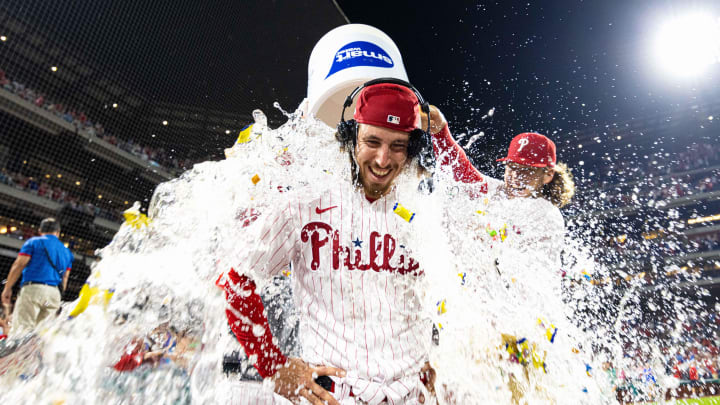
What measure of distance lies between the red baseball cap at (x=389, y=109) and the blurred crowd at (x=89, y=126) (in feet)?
35.4

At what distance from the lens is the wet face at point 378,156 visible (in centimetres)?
122

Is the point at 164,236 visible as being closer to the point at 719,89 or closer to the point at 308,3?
the point at 308,3

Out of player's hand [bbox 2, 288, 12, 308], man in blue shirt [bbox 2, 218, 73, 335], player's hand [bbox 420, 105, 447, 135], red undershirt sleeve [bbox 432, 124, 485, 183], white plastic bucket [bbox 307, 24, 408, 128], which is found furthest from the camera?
player's hand [bbox 2, 288, 12, 308]

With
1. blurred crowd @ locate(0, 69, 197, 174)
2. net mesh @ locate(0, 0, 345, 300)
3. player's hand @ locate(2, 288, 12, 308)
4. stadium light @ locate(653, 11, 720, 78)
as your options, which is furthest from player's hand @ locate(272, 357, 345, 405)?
blurred crowd @ locate(0, 69, 197, 174)

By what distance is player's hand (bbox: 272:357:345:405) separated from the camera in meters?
0.93

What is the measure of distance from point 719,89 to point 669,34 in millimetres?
7895

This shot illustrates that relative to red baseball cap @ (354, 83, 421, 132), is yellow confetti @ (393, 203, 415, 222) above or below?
below

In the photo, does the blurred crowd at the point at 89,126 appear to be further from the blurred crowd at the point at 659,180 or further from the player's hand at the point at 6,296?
the blurred crowd at the point at 659,180

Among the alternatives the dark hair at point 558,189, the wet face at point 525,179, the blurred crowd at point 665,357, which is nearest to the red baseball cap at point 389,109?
the wet face at point 525,179

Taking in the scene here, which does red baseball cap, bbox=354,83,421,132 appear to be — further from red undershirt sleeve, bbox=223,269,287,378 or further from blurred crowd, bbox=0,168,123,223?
blurred crowd, bbox=0,168,123,223

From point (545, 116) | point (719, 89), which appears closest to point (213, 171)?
point (545, 116)

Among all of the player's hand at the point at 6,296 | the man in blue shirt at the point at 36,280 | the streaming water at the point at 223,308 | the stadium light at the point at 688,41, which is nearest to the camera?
the streaming water at the point at 223,308

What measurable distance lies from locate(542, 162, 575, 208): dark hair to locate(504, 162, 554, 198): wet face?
35 mm

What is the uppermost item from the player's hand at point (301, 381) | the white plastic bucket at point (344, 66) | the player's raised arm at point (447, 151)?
the white plastic bucket at point (344, 66)
